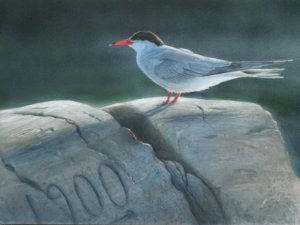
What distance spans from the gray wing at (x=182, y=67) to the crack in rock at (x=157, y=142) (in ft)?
0.58

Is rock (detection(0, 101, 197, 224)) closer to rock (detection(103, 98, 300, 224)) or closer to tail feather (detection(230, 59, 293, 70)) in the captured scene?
rock (detection(103, 98, 300, 224))

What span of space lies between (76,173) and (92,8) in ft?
3.84

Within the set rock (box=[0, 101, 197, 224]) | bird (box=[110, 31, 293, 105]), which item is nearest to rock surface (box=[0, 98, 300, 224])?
rock (box=[0, 101, 197, 224])

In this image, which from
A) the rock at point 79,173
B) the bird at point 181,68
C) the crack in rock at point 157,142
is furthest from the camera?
the bird at point 181,68

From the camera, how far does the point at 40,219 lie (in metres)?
2.96

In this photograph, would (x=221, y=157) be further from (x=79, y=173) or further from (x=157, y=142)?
(x=79, y=173)

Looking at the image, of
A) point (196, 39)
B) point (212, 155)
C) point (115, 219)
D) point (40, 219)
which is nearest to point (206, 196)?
point (212, 155)

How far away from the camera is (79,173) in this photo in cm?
308

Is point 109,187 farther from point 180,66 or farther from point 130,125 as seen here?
point 180,66

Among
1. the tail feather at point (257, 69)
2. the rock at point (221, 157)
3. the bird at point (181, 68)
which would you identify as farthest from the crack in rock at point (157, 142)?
the tail feather at point (257, 69)

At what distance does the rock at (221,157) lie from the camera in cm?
324

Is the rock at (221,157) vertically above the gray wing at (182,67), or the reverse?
the gray wing at (182,67)

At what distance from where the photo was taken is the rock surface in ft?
9.92

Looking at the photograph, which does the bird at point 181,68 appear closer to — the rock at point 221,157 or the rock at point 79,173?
the rock at point 221,157
